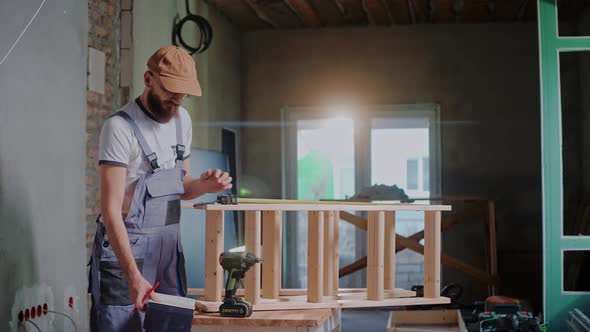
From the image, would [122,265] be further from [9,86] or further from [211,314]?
[9,86]

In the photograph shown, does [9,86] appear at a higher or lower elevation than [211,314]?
higher

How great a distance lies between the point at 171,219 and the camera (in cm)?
286

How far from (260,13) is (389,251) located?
4668 mm

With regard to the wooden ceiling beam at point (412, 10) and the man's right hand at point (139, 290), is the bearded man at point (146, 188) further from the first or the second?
the wooden ceiling beam at point (412, 10)

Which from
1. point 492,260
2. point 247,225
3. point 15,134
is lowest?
point 492,260

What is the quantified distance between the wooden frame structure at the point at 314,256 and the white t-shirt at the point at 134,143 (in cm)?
33

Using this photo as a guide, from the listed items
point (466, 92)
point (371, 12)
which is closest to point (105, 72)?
point (371, 12)

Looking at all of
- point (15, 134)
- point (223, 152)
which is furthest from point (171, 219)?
point (223, 152)

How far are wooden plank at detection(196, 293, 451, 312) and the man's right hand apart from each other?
0.79 ft

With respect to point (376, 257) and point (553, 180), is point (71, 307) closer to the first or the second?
point (376, 257)

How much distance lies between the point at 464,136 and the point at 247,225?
5.43 meters

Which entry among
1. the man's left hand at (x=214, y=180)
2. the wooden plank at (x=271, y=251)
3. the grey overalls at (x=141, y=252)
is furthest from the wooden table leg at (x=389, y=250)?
the grey overalls at (x=141, y=252)

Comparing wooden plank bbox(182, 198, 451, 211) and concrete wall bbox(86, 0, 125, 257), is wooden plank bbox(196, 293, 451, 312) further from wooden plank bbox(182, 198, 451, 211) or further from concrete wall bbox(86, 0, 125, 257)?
concrete wall bbox(86, 0, 125, 257)

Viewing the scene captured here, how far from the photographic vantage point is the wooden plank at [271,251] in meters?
2.75
